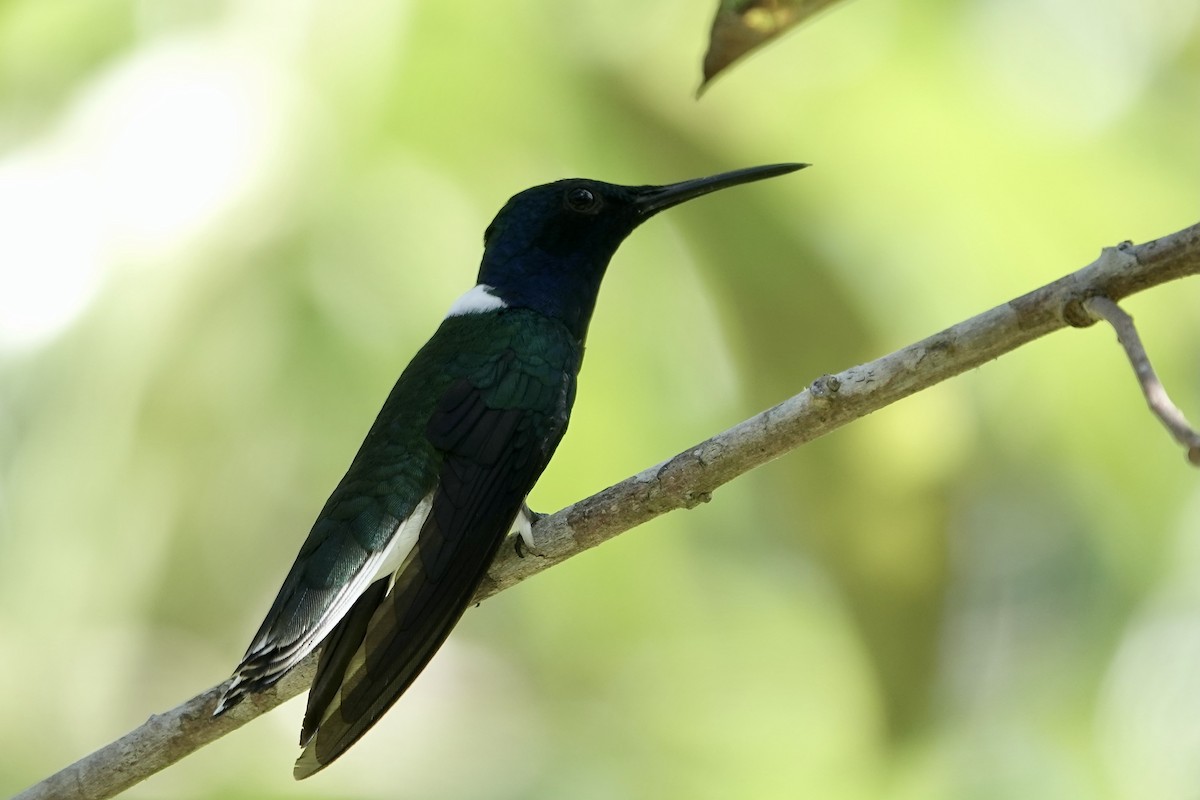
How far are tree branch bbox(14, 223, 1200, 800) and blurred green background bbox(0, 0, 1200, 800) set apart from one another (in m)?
2.63

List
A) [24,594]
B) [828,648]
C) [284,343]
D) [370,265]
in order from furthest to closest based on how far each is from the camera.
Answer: [828,648] < [370,265] < [284,343] < [24,594]

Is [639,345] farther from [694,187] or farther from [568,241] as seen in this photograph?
[694,187]

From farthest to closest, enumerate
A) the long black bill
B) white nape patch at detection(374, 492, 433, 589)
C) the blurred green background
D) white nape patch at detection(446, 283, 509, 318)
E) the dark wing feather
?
the blurred green background
white nape patch at detection(446, 283, 509, 318)
the long black bill
white nape patch at detection(374, 492, 433, 589)
the dark wing feather

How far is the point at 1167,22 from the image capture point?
23.0 ft

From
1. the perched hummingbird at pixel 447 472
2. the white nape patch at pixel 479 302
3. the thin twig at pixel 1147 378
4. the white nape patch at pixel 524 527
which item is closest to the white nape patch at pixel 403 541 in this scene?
the perched hummingbird at pixel 447 472

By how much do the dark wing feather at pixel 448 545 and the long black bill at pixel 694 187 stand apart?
33.2 inches

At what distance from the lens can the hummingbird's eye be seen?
448 centimetres

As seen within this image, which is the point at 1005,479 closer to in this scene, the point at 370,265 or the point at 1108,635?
the point at 1108,635

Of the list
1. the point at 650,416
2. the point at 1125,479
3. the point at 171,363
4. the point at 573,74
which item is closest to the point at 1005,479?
the point at 1125,479

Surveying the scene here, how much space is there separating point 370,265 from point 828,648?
300cm

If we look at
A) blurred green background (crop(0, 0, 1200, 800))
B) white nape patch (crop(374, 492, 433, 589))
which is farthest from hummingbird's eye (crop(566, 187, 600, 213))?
blurred green background (crop(0, 0, 1200, 800))

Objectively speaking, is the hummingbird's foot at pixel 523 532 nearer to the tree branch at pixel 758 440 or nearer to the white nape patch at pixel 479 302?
the tree branch at pixel 758 440

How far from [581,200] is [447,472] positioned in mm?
1243

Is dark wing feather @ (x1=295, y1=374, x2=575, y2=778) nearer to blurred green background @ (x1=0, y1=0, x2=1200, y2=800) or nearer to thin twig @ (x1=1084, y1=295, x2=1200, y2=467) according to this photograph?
thin twig @ (x1=1084, y1=295, x2=1200, y2=467)
